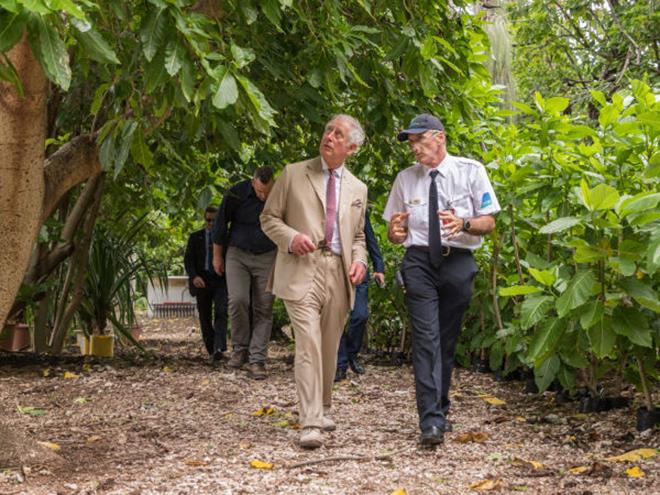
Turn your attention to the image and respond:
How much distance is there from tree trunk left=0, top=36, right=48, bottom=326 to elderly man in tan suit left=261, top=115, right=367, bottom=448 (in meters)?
1.30

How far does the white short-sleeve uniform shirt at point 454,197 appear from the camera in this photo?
196 inches

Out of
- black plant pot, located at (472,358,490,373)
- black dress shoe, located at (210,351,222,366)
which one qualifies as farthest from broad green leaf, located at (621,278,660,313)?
black dress shoe, located at (210,351,222,366)

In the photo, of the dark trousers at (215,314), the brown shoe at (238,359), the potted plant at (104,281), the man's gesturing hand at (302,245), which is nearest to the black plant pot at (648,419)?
the man's gesturing hand at (302,245)

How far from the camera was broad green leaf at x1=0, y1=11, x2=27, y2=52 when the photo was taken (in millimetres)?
2588

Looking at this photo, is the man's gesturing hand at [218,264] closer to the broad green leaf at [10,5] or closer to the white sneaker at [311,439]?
the white sneaker at [311,439]

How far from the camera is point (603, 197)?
4.16 meters

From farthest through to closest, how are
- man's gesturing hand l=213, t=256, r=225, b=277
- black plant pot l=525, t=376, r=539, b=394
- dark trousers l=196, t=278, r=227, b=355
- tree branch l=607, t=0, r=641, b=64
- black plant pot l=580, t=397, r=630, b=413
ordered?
tree branch l=607, t=0, r=641, b=64
dark trousers l=196, t=278, r=227, b=355
man's gesturing hand l=213, t=256, r=225, b=277
black plant pot l=525, t=376, r=539, b=394
black plant pot l=580, t=397, r=630, b=413

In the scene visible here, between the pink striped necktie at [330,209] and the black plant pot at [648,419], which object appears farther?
the pink striped necktie at [330,209]

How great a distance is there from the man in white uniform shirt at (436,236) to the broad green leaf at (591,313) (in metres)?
0.81

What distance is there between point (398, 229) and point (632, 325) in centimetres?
135

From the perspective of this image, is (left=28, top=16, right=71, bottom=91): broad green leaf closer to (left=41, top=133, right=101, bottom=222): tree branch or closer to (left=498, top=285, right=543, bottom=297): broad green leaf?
(left=41, top=133, right=101, bottom=222): tree branch

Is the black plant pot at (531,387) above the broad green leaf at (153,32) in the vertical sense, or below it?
below

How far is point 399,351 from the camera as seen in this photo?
965 centimetres

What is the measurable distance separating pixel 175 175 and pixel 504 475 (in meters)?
5.29
